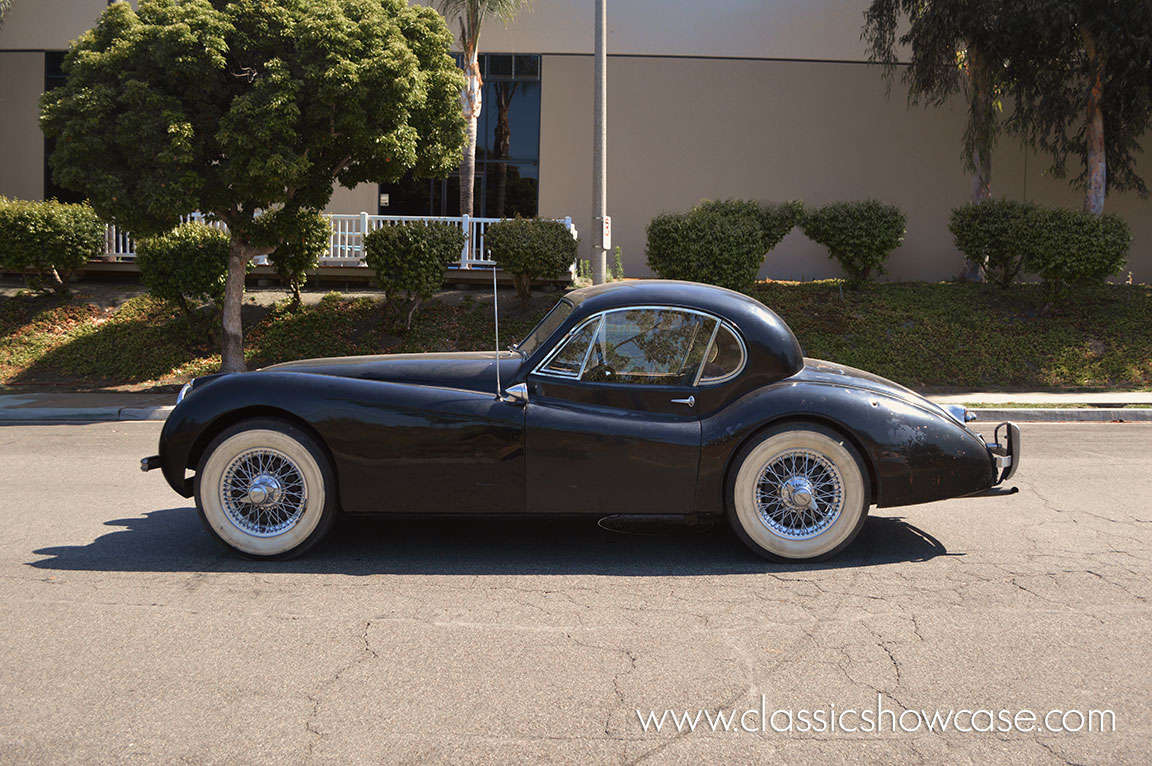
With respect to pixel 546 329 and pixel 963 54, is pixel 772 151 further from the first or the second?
pixel 546 329

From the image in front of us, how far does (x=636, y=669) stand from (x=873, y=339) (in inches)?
524

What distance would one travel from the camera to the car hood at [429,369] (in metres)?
5.44

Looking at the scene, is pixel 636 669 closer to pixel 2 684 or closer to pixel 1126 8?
pixel 2 684

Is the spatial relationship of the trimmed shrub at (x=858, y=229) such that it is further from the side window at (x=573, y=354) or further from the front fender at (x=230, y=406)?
the front fender at (x=230, y=406)

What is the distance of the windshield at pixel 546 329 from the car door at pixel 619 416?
184 millimetres

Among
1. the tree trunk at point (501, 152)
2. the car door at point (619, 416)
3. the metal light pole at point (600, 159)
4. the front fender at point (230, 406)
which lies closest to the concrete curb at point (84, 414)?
the metal light pole at point (600, 159)

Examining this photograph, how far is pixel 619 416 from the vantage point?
530 centimetres

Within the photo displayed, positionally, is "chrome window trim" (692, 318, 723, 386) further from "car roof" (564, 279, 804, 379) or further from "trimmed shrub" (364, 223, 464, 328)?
"trimmed shrub" (364, 223, 464, 328)

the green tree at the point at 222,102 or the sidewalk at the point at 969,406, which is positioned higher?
the green tree at the point at 222,102

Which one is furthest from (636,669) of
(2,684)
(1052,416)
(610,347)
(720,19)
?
(720,19)

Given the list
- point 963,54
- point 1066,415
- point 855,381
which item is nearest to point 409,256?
point 1066,415

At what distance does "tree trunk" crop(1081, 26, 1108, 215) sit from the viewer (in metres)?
17.5

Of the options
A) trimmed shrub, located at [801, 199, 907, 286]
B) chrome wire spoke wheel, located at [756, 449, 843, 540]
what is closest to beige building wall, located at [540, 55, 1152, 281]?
trimmed shrub, located at [801, 199, 907, 286]

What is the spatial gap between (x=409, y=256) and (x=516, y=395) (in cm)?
1097
